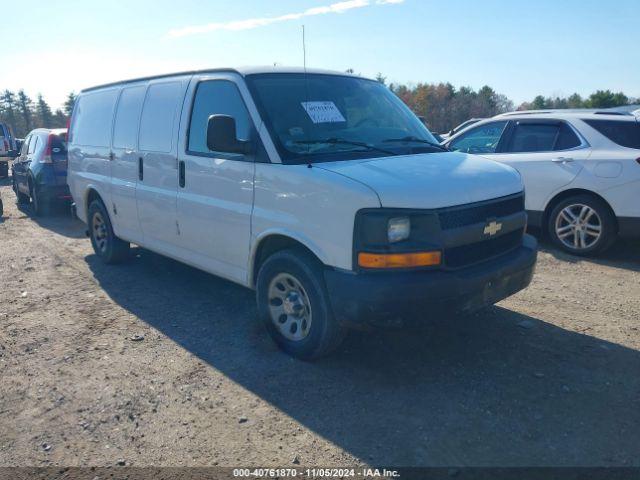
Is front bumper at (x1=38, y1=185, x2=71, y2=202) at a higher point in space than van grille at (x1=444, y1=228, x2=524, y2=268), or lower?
lower

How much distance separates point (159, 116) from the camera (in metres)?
5.27

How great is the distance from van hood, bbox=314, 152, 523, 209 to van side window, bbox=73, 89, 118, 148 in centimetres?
365

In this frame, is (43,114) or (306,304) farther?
(43,114)

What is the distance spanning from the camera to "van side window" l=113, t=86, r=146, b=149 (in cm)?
566

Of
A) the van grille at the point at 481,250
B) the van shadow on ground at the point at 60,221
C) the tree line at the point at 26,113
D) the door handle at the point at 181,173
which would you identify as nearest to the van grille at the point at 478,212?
the van grille at the point at 481,250

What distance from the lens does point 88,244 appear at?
838 centimetres

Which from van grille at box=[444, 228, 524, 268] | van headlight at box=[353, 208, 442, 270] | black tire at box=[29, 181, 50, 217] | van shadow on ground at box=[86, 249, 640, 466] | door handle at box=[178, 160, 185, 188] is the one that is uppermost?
door handle at box=[178, 160, 185, 188]

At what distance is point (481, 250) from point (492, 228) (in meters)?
0.19

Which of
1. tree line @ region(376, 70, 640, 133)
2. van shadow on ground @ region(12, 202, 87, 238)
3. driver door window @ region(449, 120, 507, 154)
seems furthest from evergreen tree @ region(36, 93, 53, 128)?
driver door window @ region(449, 120, 507, 154)

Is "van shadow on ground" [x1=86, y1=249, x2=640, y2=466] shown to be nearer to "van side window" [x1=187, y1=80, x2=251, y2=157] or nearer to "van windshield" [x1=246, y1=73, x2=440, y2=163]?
"van windshield" [x1=246, y1=73, x2=440, y2=163]

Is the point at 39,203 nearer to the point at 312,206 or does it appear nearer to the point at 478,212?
the point at 312,206

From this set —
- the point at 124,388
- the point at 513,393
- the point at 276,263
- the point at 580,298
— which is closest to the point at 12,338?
the point at 124,388

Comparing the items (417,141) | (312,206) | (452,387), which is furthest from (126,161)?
(452,387)

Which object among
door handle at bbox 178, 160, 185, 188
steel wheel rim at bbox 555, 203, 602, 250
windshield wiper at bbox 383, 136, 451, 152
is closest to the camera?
windshield wiper at bbox 383, 136, 451, 152
